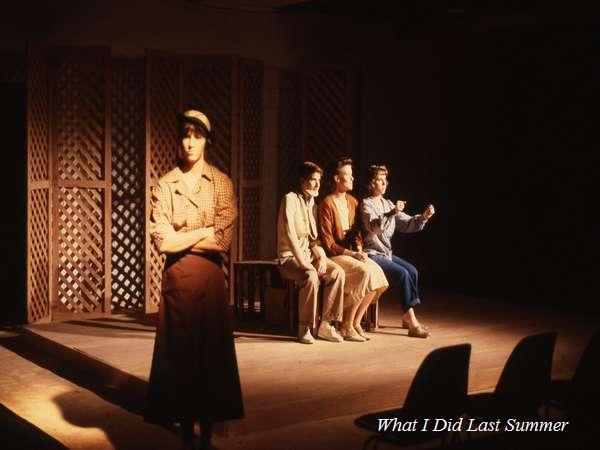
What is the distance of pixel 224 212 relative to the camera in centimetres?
472

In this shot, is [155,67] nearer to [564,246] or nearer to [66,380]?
[66,380]

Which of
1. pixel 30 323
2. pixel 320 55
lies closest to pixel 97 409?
pixel 30 323

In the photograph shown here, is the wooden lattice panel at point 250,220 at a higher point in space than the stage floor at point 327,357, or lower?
higher

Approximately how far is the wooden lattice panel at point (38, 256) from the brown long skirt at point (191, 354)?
340cm

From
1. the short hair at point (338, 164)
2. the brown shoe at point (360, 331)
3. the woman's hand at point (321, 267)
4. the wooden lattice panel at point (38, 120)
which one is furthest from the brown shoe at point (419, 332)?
the wooden lattice panel at point (38, 120)

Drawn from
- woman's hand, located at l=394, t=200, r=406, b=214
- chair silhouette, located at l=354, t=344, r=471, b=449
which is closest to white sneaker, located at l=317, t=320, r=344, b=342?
woman's hand, located at l=394, t=200, r=406, b=214

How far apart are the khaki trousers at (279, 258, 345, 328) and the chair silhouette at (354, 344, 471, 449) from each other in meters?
2.54

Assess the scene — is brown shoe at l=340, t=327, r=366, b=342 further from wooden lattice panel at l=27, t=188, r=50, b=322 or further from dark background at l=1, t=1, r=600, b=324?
wooden lattice panel at l=27, t=188, r=50, b=322

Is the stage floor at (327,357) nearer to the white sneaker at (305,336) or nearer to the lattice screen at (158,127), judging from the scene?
the white sneaker at (305,336)

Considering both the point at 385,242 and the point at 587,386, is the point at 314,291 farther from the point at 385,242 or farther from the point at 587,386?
the point at 587,386

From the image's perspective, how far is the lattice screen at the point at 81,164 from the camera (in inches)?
→ 312

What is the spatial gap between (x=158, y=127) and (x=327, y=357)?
298 cm

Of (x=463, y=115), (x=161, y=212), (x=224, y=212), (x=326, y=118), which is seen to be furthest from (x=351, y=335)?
(x=463, y=115)

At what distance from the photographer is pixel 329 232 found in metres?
6.82
